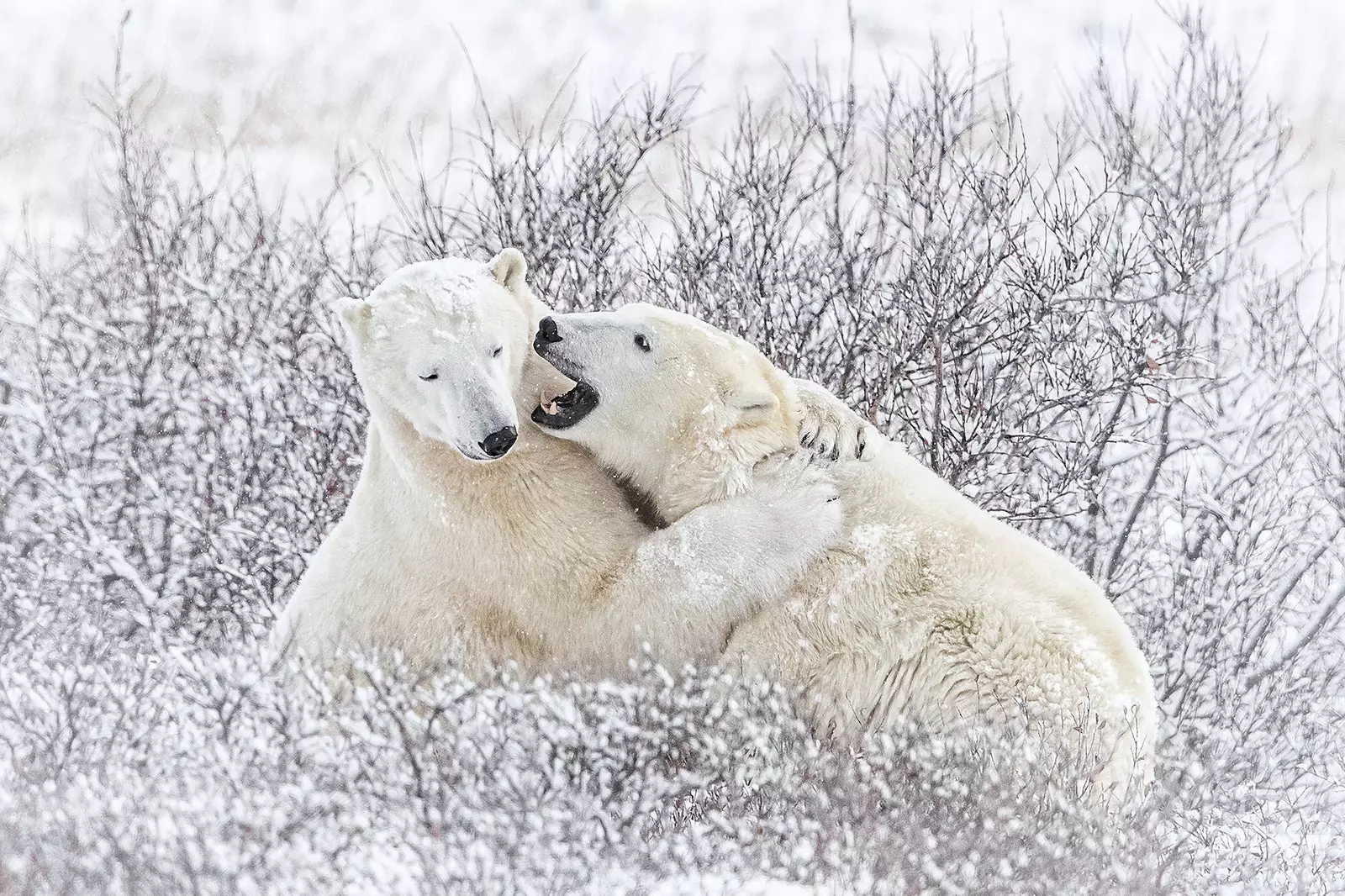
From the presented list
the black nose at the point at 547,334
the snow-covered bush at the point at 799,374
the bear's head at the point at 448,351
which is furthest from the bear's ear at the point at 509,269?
the snow-covered bush at the point at 799,374

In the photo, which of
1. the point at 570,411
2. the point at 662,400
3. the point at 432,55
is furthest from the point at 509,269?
the point at 432,55

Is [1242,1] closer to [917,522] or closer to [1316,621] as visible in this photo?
[1316,621]

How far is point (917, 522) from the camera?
3.01 metres

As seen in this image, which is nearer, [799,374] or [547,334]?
[547,334]

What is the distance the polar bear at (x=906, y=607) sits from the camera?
2855 millimetres

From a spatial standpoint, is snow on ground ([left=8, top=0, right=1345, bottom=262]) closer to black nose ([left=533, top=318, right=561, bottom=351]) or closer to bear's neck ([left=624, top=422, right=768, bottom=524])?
black nose ([left=533, top=318, right=561, bottom=351])

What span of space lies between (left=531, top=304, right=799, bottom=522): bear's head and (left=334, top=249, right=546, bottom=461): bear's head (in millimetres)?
149

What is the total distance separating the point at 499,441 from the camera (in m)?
2.82

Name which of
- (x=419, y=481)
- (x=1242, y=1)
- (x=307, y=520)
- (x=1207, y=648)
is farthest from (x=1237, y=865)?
(x=1242, y=1)

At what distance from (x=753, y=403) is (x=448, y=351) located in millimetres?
788

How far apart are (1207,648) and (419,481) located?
4.10 m

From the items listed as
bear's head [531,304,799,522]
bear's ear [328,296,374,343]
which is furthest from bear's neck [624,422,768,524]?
bear's ear [328,296,374,343]

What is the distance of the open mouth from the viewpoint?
3234mm

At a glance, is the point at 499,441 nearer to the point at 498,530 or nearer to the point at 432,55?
the point at 498,530
